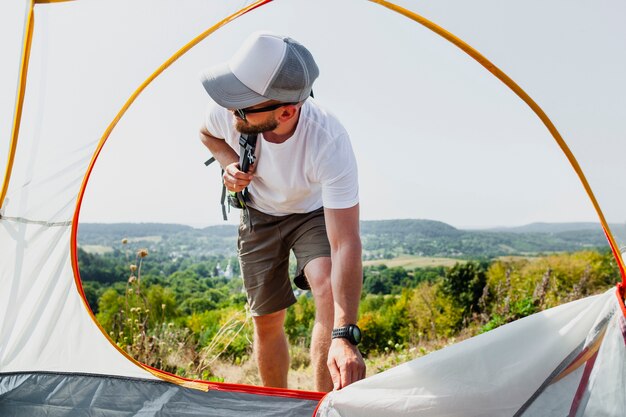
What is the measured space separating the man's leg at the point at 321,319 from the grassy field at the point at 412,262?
3325 millimetres

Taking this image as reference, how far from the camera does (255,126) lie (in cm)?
203

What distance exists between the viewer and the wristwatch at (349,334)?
1649 mm

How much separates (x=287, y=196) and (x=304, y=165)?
146mm

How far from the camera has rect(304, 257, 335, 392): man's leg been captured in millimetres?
2020

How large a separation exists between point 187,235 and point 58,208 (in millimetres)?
3535

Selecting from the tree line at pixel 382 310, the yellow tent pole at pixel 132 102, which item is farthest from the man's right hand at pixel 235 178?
the tree line at pixel 382 310

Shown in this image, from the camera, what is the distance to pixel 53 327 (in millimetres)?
2250

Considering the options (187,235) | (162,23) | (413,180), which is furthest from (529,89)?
(187,235)

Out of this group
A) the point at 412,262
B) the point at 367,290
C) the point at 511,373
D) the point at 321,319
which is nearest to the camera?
the point at 511,373

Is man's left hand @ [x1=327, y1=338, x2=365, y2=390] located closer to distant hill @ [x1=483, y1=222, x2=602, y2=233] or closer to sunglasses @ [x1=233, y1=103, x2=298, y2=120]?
sunglasses @ [x1=233, y1=103, x2=298, y2=120]

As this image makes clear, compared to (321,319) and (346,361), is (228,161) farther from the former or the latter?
(346,361)

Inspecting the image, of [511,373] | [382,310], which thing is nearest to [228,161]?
[511,373]

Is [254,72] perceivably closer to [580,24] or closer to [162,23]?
[162,23]

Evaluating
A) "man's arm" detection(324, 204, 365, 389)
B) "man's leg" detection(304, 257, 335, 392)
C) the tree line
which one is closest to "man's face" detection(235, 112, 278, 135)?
"man's arm" detection(324, 204, 365, 389)
